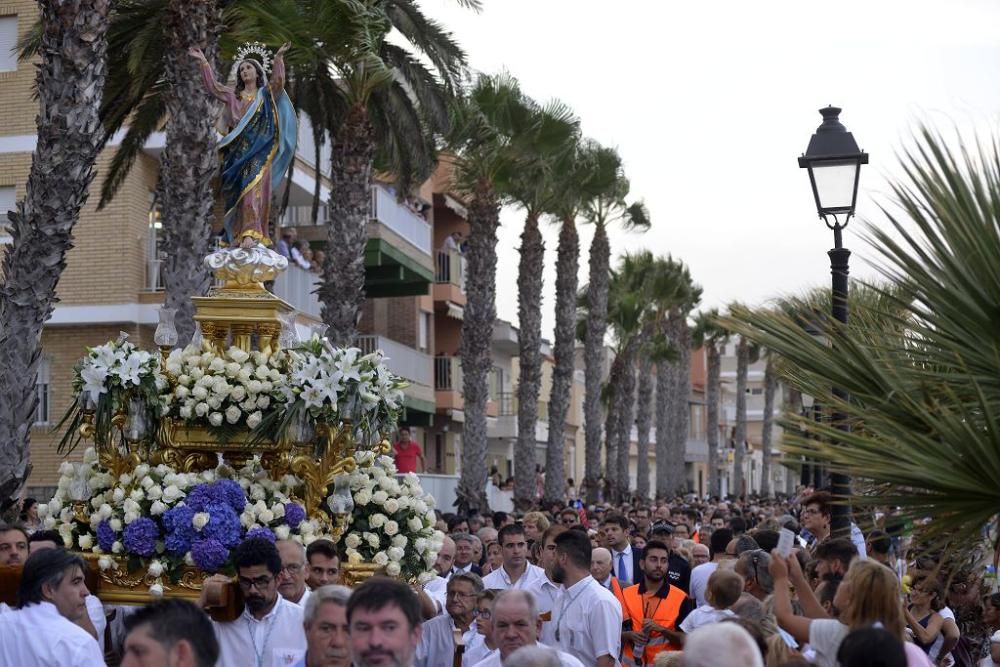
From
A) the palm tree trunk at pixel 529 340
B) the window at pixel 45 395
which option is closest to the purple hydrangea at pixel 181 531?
the window at pixel 45 395

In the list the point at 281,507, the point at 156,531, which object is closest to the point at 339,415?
the point at 281,507

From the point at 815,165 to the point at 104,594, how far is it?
6.64 meters

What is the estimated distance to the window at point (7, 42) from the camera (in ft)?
94.4

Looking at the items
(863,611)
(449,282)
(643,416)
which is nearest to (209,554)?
(863,611)

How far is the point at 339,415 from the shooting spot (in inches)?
403

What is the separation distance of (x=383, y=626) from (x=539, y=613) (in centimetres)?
412

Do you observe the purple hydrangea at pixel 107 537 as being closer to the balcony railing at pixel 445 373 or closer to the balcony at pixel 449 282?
the balcony railing at pixel 445 373

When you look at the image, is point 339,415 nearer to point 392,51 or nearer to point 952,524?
point 952,524

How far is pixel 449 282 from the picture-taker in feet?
A: 157

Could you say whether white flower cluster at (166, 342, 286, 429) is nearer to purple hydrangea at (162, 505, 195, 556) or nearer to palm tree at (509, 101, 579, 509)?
purple hydrangea at (162, 505, 195, 556)

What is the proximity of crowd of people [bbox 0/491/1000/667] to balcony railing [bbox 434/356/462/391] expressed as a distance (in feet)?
107

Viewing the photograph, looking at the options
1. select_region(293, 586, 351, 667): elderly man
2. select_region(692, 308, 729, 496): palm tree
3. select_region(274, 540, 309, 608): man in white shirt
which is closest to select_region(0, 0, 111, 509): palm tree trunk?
select_region(274, 540, 309, 608): man in white shirt

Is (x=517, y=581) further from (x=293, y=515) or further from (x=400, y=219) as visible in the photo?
(x=400, y=219)

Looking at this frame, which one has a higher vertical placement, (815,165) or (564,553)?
(815,165)
